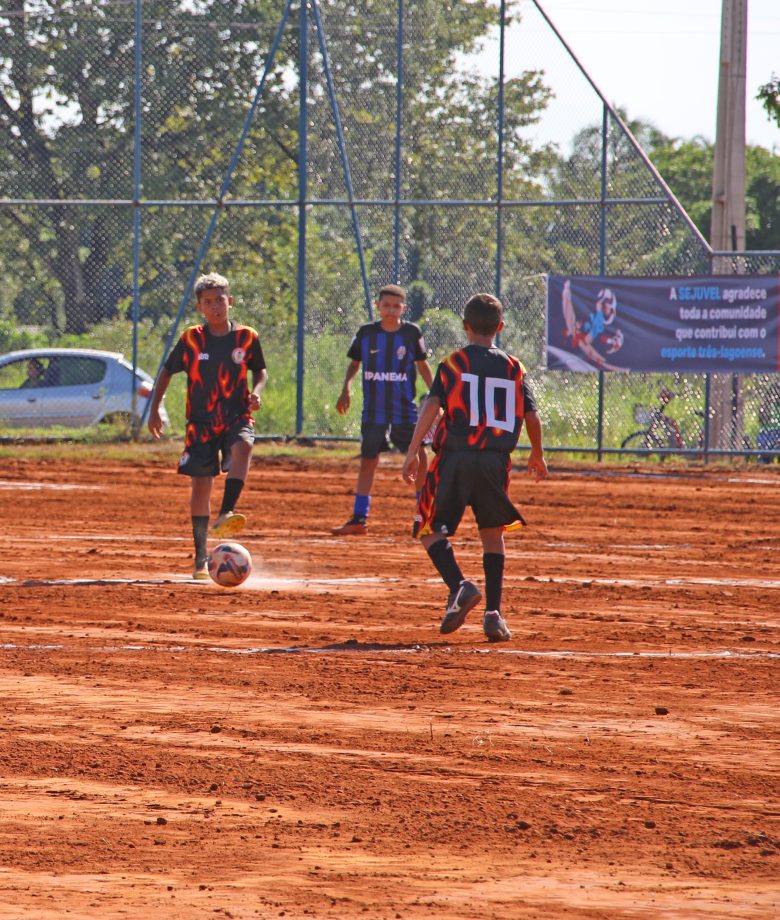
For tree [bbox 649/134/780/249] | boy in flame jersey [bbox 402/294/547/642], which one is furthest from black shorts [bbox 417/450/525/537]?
tree [bbox 649/134/780/249]

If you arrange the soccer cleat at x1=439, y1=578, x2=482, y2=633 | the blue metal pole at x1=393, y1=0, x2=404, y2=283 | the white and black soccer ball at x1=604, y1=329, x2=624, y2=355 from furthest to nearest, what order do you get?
the blue metal pole at x1=393, y1=0, x2=404, y2=283, the white and black soccer ball at x1=604, y1=329, x2=624, y2=355, the soccer cleat at x1=439, y1=578, x2=482, y2=633

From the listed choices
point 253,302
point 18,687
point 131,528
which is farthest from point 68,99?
point 18,687

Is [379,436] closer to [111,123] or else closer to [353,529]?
[353,529]

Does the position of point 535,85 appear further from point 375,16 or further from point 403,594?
point 403,594

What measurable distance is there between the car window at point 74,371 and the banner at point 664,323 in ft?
23.2

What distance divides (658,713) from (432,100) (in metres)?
16.6

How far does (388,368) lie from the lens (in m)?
13.4

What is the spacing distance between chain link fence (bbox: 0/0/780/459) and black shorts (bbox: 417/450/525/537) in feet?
39.8

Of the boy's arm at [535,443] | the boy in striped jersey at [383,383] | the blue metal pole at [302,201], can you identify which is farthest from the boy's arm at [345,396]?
the blue metal pole at [302,201]

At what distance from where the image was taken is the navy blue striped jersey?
13.3m

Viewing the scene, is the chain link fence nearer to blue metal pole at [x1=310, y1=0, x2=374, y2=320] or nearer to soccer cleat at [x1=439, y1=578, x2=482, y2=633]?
blue metal pole at [x1=310, y1=0, x2=374, y2=320]

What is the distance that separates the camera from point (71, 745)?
5.88 m

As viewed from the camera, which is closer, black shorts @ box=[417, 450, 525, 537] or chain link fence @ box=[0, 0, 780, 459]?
black shorts @ box=[417, 450, 525, 537]

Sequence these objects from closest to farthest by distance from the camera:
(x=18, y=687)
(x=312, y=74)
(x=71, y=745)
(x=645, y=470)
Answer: (x=71, y=745) → (x=18, y=687) → (x=645, y=470) → (x=312, y=74)
